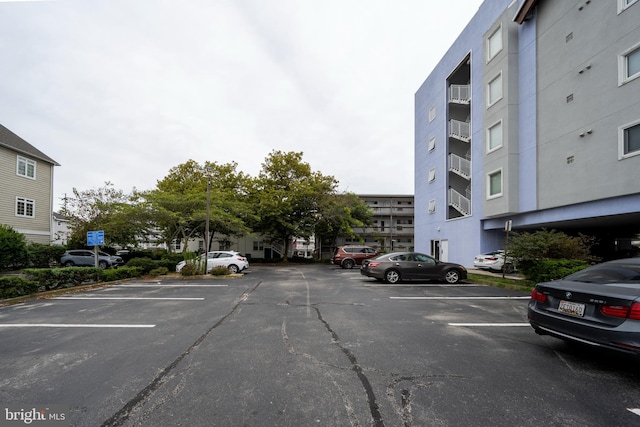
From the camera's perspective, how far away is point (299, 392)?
314cm

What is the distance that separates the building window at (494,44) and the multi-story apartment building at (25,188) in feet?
97.3

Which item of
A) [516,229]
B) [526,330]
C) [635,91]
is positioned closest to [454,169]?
[516,229]

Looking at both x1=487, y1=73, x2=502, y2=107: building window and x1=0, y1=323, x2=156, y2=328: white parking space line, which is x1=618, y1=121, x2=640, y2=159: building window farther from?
x1=0, y1=323, x2=156, y2=328: white parking space line

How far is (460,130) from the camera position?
20234mm

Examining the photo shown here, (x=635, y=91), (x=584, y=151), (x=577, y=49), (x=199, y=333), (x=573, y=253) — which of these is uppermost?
(x=577, y=49)

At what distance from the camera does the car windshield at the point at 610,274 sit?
4.09m

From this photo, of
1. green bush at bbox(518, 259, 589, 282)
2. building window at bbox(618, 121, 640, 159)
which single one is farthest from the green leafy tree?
building window at bbox(618, 121, 640, 159)

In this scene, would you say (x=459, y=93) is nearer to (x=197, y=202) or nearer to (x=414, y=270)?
(x=414, y=270)

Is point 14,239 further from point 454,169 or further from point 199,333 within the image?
point 454,169

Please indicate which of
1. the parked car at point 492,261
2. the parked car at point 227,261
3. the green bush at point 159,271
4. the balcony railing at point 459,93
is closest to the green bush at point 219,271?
the parked car at point 227,261

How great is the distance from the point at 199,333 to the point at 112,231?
62.0 feet

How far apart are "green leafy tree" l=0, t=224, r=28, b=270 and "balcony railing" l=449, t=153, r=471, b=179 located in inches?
1035

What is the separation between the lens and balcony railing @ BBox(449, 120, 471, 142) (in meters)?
19.9

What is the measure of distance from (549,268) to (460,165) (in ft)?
37.2
